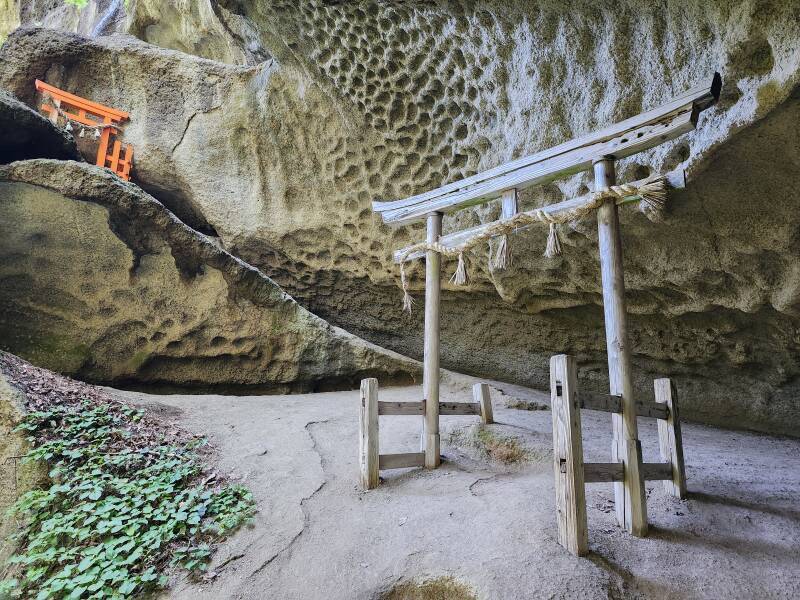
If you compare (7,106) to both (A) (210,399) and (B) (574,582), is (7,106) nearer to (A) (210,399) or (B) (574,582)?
(A) (210,399)

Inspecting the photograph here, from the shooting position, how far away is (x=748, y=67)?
145 inches

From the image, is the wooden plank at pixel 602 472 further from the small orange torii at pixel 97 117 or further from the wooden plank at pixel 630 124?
the small orange torii at pixel 97 117

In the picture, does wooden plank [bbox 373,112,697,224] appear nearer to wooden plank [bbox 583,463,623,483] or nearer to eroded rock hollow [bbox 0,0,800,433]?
eroded rock hollow [bbox 0,0,800,433]

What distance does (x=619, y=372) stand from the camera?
3.26 metres

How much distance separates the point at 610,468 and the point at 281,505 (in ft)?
7.51

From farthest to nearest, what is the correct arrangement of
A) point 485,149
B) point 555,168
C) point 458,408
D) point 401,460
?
1. point 485,149
2. point 458,408
3. point 401,460
4. point 555,168

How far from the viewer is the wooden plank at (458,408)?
4605mm

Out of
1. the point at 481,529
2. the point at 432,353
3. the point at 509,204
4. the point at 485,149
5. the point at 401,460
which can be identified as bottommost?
the point at 481,529

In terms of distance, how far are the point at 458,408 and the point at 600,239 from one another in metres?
2.06

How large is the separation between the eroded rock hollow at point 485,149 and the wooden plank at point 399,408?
2.75 metres

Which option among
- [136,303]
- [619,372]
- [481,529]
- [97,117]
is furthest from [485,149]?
[97,117]

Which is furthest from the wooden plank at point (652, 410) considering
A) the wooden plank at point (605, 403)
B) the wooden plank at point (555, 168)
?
the wooden plank at point (555, 168)

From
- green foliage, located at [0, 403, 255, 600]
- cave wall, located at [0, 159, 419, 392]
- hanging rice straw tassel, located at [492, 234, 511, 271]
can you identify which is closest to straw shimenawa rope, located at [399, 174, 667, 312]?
hanging rice straw tassel, located at [492, 234, 511, 271]

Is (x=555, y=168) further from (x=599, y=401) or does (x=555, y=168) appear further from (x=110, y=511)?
(x=110, y=511)
